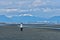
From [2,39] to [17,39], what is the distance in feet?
4.68

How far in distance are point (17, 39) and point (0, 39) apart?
1.55m

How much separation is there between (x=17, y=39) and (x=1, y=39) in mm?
1472

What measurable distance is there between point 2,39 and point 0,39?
0.82 feet

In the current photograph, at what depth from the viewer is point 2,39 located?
2391 cm

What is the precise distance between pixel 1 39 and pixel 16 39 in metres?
1.38

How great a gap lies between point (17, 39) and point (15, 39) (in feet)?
0.59

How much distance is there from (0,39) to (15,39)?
138 centimetres

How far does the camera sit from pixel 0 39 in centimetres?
2406

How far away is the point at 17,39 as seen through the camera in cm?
2450

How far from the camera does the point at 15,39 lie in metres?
24.5

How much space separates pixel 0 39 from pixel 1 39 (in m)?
0.09
